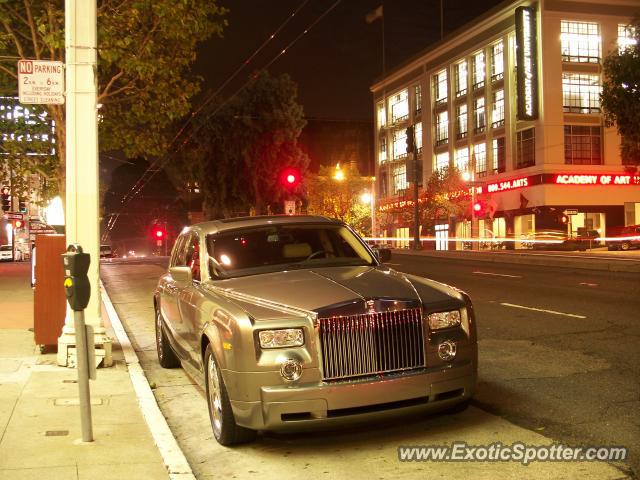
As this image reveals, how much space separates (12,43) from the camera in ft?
45.9

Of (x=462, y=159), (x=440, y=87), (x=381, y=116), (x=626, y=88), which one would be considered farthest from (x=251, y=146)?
(x=381, y=116)

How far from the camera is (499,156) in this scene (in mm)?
50156

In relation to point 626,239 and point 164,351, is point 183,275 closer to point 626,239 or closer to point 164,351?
point 164,351

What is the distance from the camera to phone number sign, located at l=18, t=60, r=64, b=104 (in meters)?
7.91

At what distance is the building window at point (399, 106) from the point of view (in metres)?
62.8

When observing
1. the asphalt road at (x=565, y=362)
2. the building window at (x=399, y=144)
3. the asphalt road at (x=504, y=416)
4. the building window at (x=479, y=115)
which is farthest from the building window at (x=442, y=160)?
the asphalt road at (x=504, y=416)

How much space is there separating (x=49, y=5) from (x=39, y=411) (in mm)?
7605

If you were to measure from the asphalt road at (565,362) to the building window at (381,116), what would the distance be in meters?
53.1

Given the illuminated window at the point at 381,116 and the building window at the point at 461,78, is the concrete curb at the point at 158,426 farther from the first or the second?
the illuminated window at the point at 381,116

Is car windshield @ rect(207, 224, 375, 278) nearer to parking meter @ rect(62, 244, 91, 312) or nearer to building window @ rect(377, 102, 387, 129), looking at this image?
parking meter @ rect(62, 244, 91, 312)

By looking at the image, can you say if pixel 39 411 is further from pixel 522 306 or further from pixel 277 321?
pixel 522 306

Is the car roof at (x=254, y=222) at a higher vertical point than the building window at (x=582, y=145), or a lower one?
lower

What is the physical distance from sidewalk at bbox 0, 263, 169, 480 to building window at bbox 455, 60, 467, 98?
4847 cm

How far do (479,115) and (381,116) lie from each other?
16.9 m
